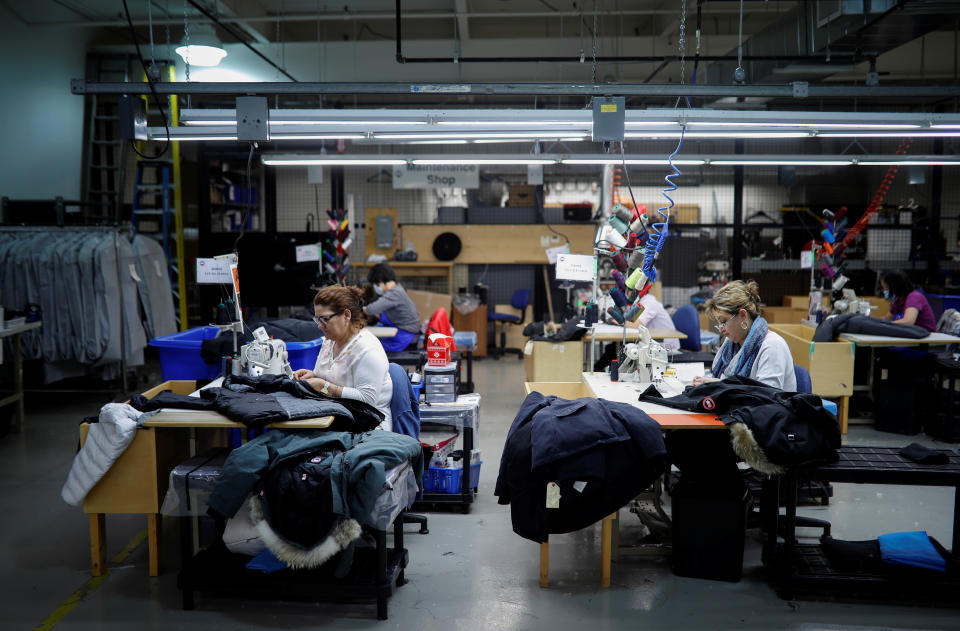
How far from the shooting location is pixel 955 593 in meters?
3.08

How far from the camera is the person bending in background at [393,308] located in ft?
21.9

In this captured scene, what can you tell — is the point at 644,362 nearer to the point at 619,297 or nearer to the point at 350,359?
the point at 619,297

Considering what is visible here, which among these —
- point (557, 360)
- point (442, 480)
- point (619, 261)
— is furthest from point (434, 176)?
point (442, 480)

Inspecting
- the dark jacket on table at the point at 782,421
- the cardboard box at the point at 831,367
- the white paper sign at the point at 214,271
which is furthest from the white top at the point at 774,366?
the white paper sign at the point at 214,271

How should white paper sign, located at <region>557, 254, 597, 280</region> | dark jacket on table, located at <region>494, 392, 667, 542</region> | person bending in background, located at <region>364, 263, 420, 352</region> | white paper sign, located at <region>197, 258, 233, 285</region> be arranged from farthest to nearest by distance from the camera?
person bending in background, located at <region>364, 263, 420, 352</region>, white paper sign, located at <region>557, 254, 597, 280</region>, white paper sign, located at <region>197, 258, 233, 285</region>, dark jacket on table, located at <region>494, 392, 667, 542</region>

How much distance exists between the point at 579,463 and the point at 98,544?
2.21 m

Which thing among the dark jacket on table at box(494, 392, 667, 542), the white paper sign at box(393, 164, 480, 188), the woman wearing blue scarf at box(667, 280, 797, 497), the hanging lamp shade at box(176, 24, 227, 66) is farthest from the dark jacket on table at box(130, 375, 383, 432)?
the white paper sign at box(393, 164, 480, 188)

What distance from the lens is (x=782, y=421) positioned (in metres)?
3.04

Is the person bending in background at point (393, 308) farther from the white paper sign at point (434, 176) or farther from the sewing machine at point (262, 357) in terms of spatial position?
the sewing machine at point (262, 357)

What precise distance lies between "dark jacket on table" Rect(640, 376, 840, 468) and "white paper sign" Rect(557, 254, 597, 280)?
1951 millimetres

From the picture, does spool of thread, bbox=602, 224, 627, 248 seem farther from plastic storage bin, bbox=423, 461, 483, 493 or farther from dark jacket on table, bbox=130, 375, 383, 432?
dark jacket on table, bbox=130, 375, 383, 432

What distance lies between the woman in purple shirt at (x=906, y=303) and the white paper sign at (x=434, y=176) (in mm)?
4306

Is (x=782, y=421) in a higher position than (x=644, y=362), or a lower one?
lower

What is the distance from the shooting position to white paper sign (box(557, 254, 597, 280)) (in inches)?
202
